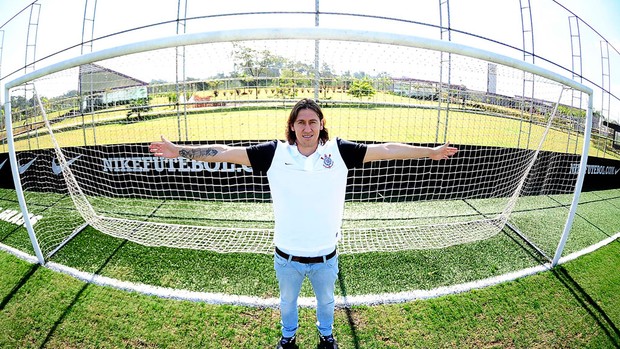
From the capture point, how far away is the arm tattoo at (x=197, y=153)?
7.39 ft

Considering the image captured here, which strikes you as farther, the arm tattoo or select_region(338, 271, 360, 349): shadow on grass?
select_region(338, 271, 360, 349): shadow on grass

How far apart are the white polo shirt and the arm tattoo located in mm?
291

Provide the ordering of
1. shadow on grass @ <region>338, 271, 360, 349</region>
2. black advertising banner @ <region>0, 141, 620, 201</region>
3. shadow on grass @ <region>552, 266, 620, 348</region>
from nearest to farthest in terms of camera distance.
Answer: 1. shadow on grass @ <region>338, 271, 360, 349</region>
2. shadow on grass @ <region>552, 266, 620, 348</region>
3. black advertising banner @ <region>0, 141, 620, 201</region>

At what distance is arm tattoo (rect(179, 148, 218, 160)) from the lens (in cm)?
225

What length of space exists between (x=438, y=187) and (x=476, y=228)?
1804mm

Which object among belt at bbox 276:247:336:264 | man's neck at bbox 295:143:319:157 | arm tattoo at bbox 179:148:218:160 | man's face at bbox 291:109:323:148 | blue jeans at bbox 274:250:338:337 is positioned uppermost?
man's face at bbox 291:109:323:148

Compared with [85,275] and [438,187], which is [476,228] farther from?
[85,275]

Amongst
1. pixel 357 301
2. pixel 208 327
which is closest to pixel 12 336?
pixel 208 327

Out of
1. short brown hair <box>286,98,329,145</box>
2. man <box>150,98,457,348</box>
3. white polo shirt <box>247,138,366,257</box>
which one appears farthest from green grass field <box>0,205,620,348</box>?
short brown hair <box>286,98,329,145</box>

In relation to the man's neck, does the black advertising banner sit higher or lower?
lower

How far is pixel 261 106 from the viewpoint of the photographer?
21.9 feet

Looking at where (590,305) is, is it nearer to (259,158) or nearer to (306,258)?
(306,258)

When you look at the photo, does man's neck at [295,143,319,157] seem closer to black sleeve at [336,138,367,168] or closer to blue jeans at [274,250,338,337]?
black sleeve at [336,138,367,168]

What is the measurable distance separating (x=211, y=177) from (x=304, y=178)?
4.13 m
